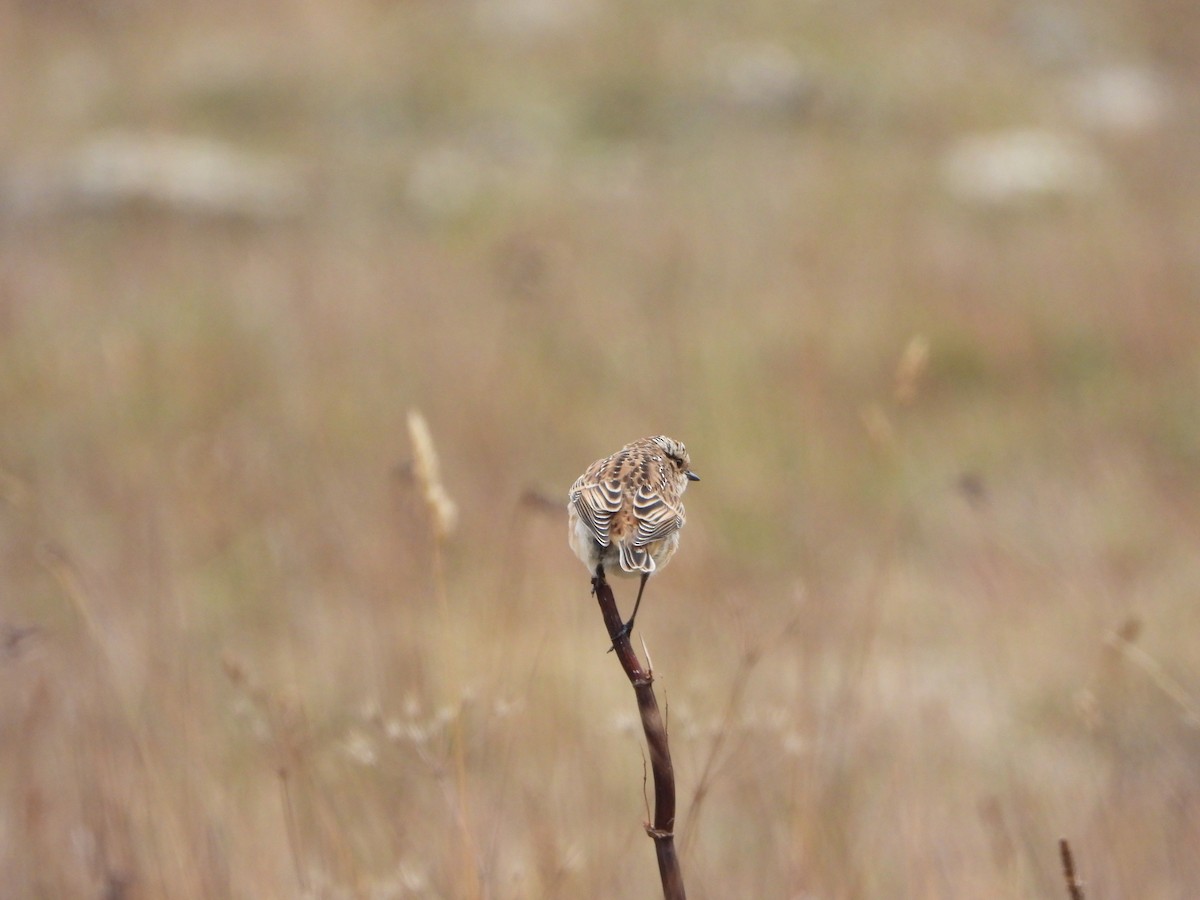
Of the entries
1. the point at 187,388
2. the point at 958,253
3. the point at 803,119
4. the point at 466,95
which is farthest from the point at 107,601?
the point at 466,95

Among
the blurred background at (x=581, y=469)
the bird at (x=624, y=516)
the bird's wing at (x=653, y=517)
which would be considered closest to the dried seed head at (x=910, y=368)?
the blurred background at (x=581, y=469)

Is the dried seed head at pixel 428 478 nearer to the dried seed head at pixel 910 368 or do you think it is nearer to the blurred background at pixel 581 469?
the blurred background at pixel 581 469

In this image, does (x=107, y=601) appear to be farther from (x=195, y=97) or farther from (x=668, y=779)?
(x=195, y=97)

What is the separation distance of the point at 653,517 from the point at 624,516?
96mm

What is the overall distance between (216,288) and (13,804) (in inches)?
254

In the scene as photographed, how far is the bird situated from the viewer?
1.65 meters

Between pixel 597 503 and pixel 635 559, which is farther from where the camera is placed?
pixel 597 503

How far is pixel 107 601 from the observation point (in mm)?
4234

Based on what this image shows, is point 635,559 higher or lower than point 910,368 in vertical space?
lower

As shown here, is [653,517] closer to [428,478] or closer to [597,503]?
[597,503]

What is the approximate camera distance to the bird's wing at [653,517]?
171 centimetres

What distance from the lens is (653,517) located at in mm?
1756

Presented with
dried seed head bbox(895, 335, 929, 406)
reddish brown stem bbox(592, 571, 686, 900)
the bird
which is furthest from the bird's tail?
dried seed head bbox(895, 335, 929, 406)

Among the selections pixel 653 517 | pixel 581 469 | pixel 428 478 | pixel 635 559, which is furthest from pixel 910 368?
pixel 581 469
